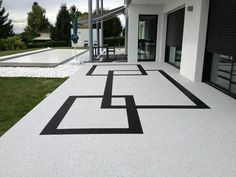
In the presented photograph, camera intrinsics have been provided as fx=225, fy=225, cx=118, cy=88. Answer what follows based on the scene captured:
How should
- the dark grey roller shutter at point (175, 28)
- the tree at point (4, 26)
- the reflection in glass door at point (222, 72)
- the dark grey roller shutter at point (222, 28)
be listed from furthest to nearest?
the tree at point (4, 26), the dark grey roller shutter at point (175, 28), the reflection in glass door at point (222, 72), the dark grey roller shutter at point (222, 28)

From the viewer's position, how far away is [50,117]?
3896 mm

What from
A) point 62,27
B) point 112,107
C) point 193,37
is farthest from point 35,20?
point 112,107

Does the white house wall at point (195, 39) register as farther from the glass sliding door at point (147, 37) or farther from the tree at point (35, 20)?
the tree at point (35, 20)

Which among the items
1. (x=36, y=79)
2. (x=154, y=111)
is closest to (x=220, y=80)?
(x=154, y=111)

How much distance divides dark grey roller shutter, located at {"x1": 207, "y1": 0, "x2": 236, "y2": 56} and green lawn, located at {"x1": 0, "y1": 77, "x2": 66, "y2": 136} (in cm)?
437

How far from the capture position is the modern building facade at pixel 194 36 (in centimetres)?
531

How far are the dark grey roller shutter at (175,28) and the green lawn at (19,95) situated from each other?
4.82 metres

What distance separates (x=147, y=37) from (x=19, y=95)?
7.64 m

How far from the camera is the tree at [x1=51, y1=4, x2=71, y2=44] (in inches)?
1134

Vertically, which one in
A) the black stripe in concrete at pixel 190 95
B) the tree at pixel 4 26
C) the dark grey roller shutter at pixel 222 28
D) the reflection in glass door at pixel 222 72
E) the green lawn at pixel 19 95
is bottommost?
the green lawn at pixel 19 95

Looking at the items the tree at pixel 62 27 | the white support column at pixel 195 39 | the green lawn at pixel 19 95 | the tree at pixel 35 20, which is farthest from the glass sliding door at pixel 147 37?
the tree at pixel 35 20

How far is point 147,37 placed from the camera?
37.6ft

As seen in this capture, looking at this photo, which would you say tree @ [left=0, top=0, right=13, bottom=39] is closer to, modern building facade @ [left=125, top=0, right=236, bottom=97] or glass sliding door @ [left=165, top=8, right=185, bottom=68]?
modern building facade @ [left=125, top=0, right=236, bottom=97]

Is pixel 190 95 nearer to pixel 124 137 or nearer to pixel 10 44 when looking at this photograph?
pixel 124 137
